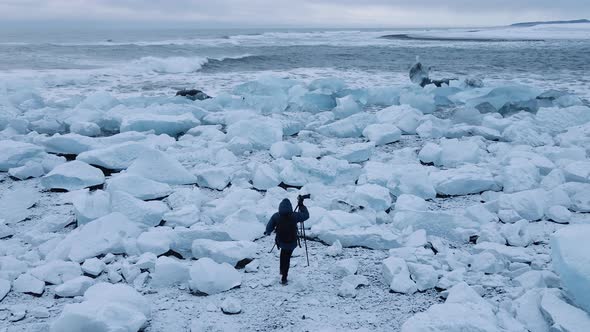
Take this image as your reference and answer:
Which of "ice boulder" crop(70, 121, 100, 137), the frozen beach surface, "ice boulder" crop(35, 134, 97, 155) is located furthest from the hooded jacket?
"ice boulder" crop(70, 121, 100, 137)

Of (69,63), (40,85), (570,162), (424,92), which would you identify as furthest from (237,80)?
(570,162)

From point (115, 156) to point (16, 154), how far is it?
130 cm

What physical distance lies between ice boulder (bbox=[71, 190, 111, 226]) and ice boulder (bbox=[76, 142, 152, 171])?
1.27 meters

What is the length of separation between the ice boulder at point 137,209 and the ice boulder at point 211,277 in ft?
3.85

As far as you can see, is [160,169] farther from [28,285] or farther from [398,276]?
[398,276]

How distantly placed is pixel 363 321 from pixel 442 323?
0.56 m

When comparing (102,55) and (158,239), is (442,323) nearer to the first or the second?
(158,239)

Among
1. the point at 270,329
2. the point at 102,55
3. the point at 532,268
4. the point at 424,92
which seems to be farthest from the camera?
the point at 102,55

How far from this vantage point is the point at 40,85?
1376 cm

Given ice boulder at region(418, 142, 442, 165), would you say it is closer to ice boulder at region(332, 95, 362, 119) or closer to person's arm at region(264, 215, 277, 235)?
ice boulder at region(332, 95, 362, 119)

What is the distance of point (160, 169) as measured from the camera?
5652mm

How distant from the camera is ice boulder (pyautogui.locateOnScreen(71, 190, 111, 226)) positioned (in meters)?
4.52

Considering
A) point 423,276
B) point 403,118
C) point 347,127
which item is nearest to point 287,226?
point 423,276

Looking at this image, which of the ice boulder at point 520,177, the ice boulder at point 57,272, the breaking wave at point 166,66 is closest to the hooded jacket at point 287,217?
the ice boulder at point 57,272
